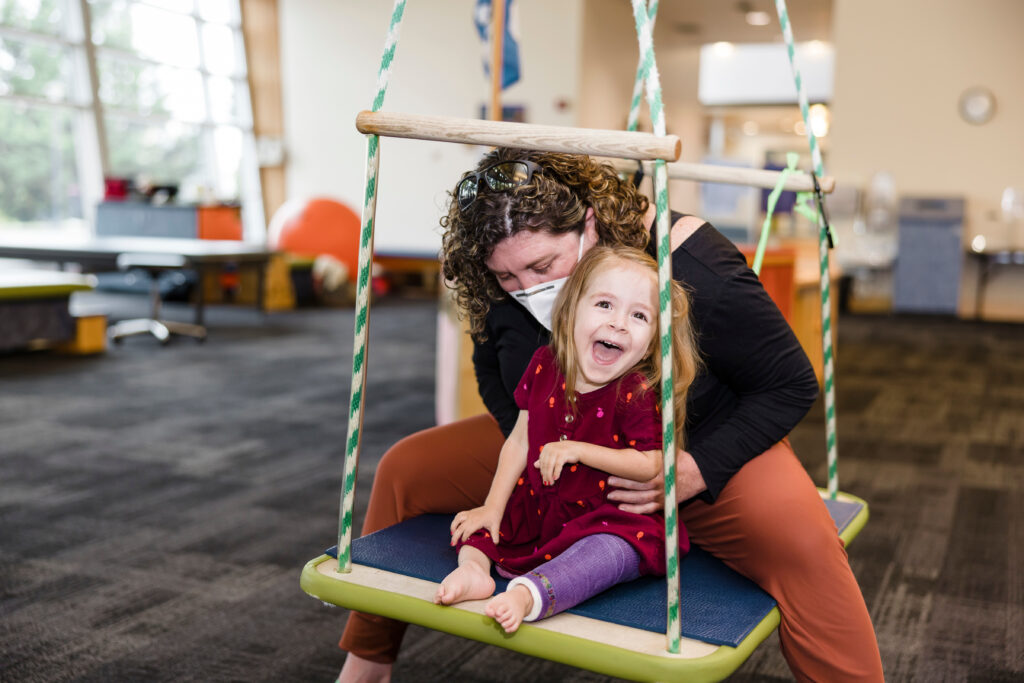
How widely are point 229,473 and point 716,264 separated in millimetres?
2331

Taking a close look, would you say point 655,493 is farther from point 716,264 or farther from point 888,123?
point 888,123

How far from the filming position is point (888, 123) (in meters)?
8.62

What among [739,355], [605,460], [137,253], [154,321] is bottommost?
[154,321]

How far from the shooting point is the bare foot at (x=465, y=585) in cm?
114

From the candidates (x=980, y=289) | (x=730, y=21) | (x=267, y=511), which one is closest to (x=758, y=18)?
(x=730, y=21)

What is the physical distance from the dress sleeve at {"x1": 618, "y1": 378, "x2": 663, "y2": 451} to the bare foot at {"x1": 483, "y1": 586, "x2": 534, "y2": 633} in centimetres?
27

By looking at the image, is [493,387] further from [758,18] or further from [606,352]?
[758,18]

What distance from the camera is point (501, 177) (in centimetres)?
130

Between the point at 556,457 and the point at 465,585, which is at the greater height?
the point at 556,457

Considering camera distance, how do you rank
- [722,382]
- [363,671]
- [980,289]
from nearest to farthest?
[722,382] → [363,671] → [980,289]

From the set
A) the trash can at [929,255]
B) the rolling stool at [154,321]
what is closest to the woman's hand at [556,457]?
the rolling stool at [154,321]

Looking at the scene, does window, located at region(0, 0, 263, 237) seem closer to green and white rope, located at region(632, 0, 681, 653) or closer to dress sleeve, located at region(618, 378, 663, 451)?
dress sleeve, located at region(618, 378, 663, 451)

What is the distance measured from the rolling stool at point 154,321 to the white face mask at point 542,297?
15.5ft

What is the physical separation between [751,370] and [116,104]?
9.61m
